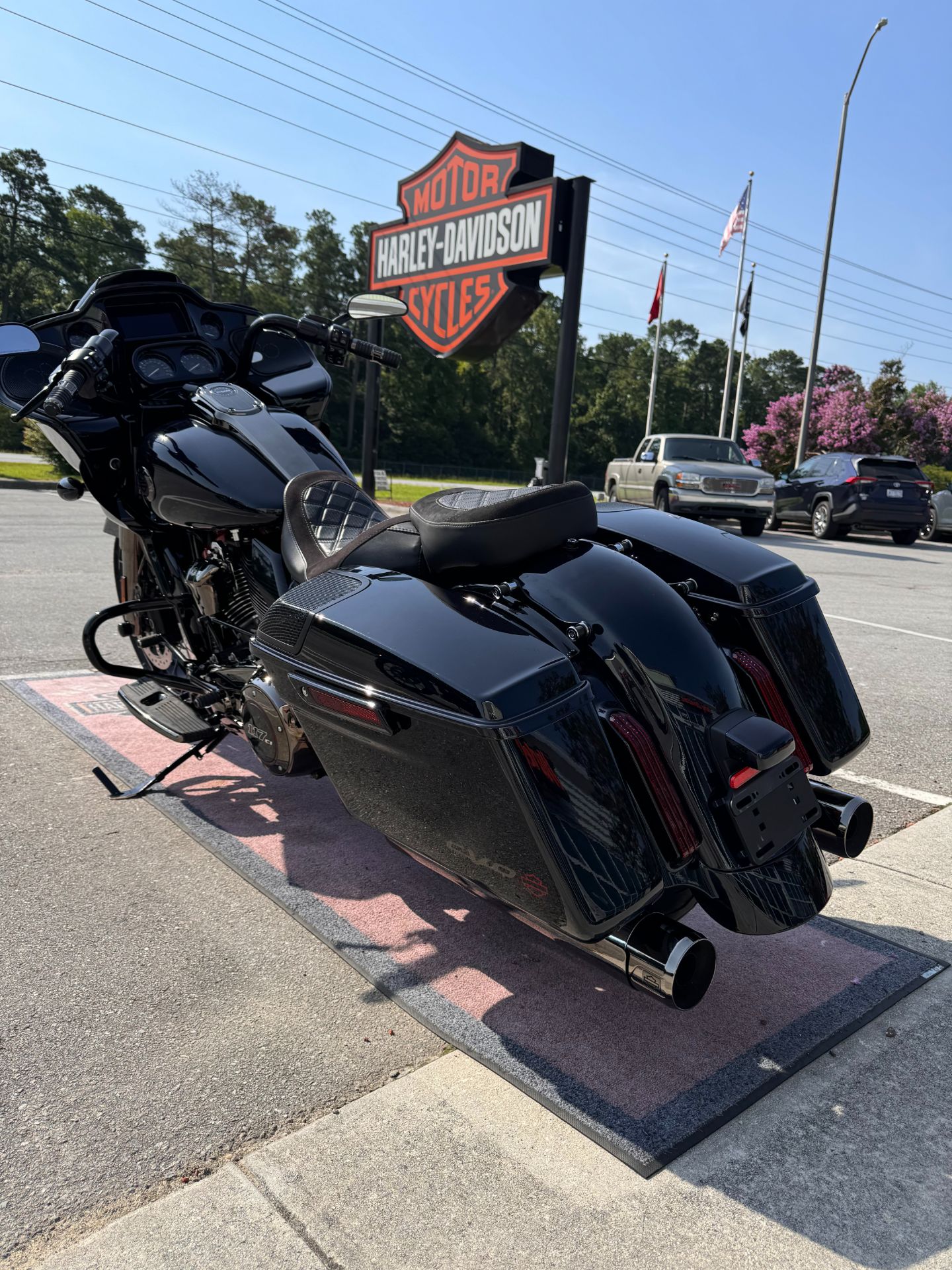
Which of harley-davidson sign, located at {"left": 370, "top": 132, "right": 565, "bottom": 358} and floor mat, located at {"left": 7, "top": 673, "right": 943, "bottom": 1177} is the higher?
harley-davidson sign, located at {"left": 370, "top": 132, "right": 565, "bottom": 358}

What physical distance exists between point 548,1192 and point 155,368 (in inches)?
117

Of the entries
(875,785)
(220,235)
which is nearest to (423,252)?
(875,785)

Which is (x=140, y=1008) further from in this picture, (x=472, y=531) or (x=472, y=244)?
(x=472, y=244)

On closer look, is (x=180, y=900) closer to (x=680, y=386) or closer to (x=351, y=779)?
(x=351, y=779)

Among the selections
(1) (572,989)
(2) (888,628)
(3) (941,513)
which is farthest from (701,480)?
(1) (572,989)

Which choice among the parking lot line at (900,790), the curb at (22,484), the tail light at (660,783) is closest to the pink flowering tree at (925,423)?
the curb at (22,484)

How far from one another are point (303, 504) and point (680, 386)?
276 ft

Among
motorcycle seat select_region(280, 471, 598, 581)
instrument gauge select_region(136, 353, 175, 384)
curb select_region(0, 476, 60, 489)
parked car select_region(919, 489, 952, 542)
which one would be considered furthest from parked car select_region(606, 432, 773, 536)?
motorcycle seat select_region(280, 471, 598, 581)

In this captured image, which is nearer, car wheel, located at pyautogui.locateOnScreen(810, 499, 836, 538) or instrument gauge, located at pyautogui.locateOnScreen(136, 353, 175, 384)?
instrument gauge, located at pyautogui.locateOnScreen(136, 353, 175, 384)

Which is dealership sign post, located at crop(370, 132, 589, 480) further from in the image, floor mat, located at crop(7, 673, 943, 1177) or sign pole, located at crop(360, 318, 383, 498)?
floor mat, located at crop(7, 673, 943, 1177)

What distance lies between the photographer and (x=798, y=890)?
2008 mm

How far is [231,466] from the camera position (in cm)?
303

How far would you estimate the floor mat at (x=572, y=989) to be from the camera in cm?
200

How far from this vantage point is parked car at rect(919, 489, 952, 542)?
57.6 ft
